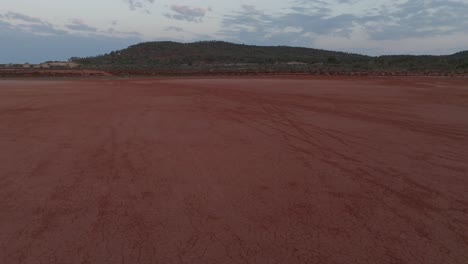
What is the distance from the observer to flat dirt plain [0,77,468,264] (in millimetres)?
4047

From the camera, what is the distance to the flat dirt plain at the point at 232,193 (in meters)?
4.05

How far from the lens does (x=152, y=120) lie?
1163 cm

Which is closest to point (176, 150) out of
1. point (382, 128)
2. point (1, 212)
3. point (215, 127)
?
point (215, 127)

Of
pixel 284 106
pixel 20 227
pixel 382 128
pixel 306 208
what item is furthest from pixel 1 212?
pixel 284 106

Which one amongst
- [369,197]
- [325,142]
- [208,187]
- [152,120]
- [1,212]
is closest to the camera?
[1,212]

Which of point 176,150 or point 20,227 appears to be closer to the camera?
point 20,227

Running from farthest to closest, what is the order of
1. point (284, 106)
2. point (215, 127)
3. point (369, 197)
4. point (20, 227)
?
1. point (284, 106)
2. point (215, 127)
3. point (369, 197)
4. point (20, 227)

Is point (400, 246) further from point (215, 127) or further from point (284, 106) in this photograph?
point (284, 106)

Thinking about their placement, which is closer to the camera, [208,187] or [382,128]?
[208,187]

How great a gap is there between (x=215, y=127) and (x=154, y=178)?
4570mm

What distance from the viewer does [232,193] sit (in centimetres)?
555

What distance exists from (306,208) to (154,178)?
228 cm

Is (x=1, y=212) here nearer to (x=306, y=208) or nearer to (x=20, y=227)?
(x=20, y=227)

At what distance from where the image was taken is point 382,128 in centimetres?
1071
